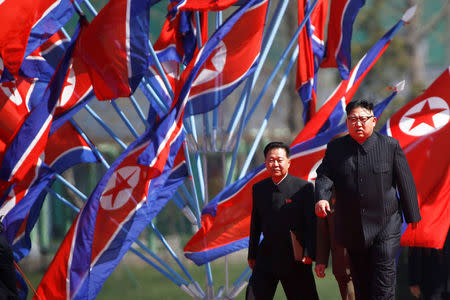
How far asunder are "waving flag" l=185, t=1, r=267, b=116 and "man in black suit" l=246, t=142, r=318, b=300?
5.10ft

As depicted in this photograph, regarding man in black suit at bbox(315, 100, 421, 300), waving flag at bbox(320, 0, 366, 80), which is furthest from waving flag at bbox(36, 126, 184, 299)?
waving flag at bbox(320, 0, 366, 80)

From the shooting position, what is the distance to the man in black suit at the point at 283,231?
604 centimetres

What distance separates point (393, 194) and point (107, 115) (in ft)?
38.5

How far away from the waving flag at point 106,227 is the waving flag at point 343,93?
4.34ft

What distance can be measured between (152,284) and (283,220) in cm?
678

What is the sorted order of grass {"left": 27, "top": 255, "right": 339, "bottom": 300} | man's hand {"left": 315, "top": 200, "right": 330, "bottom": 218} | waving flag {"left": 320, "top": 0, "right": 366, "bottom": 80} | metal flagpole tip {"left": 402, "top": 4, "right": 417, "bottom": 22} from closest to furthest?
man's hand {"left": 315, "top": 200, "right": 330, "bottom": 218} → metal flagpole tip {"left": 402, "top": 4, "right": 417, "bottom": 22} → waving flag {"left": 320, "top": 0, "right": 366, "bottom": 80} → grass {"left": 27, "top": 255, "right": 339, "bottom": 300}

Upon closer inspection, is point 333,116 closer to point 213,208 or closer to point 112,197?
point 213,208

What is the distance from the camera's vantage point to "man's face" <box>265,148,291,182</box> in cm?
611

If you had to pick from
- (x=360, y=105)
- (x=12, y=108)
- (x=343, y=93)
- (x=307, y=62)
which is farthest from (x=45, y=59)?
(x=360, y=105)

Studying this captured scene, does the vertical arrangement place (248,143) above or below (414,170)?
below

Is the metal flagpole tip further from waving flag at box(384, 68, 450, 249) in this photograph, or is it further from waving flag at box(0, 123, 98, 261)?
waving flag at box(0, 123, 98, 261)

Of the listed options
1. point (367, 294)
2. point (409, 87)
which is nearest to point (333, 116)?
point (367, 294)

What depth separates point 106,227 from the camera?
7.20 m

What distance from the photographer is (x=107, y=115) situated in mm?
16766
